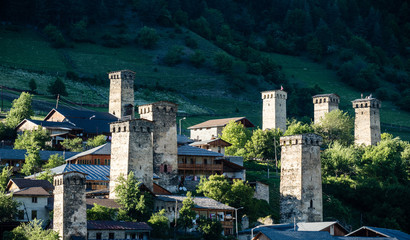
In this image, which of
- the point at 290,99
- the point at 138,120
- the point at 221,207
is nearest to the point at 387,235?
the point at 221,207

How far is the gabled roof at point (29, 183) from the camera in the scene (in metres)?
71.4

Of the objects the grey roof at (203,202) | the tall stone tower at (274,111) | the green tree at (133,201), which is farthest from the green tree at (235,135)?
the green tree at (133,201)

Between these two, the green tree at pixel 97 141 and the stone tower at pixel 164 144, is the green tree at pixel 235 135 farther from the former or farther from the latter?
the stone tower at pixel 164 144

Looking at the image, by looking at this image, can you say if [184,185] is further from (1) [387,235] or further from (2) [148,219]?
(1) [387,235]

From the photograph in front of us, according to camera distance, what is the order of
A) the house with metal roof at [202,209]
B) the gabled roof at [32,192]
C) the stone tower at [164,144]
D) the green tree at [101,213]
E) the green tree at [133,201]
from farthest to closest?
the stone tower at [164,144], the house with metal roof at [202,209], the green tree at [133,201], the gabled roof at [32,192], the green tree at [101,213]

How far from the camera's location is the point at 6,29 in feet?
642

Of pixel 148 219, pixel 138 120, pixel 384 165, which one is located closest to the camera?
pixel 148 219

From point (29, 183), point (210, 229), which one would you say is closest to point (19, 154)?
point (29, 183)

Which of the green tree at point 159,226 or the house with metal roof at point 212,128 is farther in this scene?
the house with metal roof at point 212,128

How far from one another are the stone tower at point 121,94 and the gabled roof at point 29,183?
143 feet

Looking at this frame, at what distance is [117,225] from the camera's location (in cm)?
6450

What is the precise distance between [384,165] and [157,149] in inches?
1394

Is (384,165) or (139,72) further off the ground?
(139,72)

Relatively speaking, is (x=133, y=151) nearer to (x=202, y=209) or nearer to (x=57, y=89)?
(x=202, y=209)
